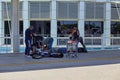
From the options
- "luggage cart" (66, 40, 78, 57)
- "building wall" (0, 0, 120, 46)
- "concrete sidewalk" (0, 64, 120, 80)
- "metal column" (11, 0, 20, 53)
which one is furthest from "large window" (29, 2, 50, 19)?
"concrete sidewalk" (0, 64, 120, 80)

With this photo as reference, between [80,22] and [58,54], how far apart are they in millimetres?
17602

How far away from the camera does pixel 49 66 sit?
42.5 ft

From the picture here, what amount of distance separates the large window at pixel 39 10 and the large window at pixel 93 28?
15.2 feet

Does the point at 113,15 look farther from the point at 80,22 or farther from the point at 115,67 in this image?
the point at 115,67

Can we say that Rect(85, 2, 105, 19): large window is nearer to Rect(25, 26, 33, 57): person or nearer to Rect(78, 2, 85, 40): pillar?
Rect(78, 2, 85, 40): pillar

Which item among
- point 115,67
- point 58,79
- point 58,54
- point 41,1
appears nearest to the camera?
point 58,79

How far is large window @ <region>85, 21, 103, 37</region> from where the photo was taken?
3380 centimetres

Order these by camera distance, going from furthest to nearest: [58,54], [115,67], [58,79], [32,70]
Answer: [58,54] → [115,67] → [32,70] → [58,79]

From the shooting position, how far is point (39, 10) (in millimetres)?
33156

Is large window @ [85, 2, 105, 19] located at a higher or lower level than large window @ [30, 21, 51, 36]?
higher

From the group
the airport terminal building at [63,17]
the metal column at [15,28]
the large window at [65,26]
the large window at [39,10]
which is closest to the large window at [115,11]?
the airport terminal building at [63,17]

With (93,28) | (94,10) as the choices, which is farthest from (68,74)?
(94,10)

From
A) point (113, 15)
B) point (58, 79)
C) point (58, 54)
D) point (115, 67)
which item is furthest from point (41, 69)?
point (113, 15)

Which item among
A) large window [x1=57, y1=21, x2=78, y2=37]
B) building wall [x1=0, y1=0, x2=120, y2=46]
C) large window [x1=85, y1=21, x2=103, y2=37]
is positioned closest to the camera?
building wall [x1=0, y1=0, x2=120, y2=46]
